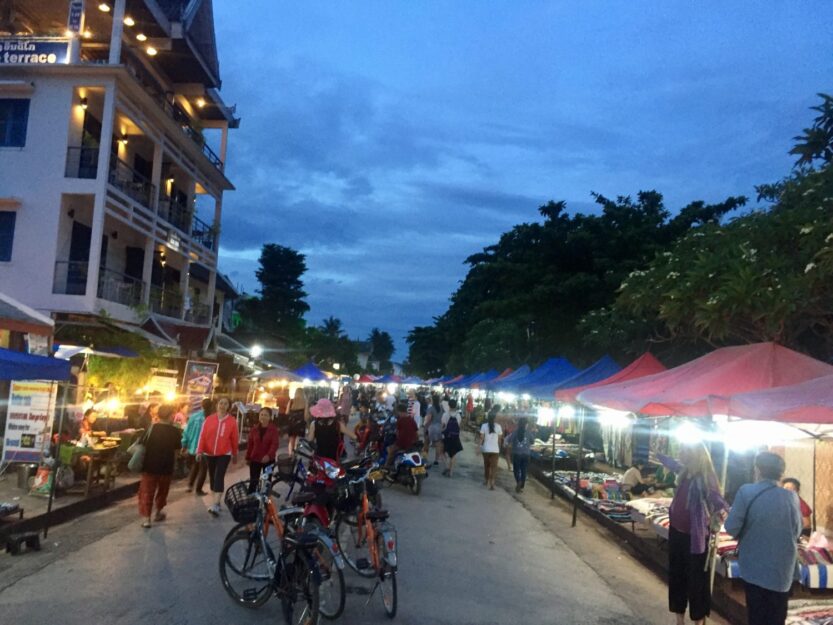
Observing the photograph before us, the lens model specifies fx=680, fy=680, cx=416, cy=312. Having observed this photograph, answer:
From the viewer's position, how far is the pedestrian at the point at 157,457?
900cm

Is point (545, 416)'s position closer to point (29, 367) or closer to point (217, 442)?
point (217, 442)

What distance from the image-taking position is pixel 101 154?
18.4m

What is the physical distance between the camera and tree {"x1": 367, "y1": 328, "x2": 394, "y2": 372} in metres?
161

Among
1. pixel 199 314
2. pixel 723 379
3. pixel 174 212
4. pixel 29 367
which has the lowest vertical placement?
pixel 29 367

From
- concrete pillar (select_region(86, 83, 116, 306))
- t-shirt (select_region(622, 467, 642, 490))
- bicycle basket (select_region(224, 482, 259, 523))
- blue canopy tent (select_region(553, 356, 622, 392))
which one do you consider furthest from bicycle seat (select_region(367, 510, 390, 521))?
concrete pillar (select_region(86, 83, 116, 306))

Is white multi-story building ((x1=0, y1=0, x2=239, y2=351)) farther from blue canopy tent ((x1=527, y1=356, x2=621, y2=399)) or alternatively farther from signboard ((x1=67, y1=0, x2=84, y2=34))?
blue canopy tent ((x1=527, y1=356, x2=621, y2=399))

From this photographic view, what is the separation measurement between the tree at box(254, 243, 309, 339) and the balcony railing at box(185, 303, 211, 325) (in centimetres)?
2381

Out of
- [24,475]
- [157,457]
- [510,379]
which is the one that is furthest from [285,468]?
[510,379]

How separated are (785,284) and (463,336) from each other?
46511 millimetres

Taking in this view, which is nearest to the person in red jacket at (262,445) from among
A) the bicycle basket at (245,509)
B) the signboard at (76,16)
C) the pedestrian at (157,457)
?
the pedestrian at (157,457)

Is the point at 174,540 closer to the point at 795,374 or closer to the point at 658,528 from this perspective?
the point at 658,528

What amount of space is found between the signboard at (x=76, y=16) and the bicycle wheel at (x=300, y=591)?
1808 centimetres

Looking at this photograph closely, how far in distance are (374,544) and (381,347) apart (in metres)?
159

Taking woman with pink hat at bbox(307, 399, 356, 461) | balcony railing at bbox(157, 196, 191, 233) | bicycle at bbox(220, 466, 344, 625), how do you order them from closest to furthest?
bicycle at bbox(220, 466, 344, 625), woman with pink hat at bbox(307, 399, 356, 461), balcony railing at bbox(157, 196, 191, 233)
